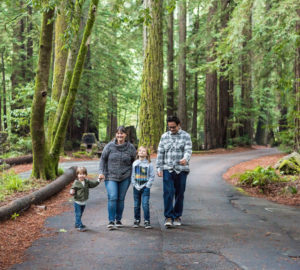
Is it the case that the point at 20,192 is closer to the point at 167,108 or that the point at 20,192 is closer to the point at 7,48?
the point at 7,48

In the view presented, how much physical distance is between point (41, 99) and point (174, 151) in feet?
17.7

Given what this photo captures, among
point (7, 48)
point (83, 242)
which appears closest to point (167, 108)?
point (7, 48)

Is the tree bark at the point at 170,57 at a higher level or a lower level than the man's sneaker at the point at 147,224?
higher

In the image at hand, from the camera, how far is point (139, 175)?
249 inches

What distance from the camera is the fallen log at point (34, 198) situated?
693 cm

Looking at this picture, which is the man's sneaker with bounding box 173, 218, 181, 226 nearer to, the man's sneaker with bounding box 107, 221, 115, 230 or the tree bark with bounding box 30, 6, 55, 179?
the man's sneaker with bounding box 107, 221, 115, 230

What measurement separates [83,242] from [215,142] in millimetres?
22052

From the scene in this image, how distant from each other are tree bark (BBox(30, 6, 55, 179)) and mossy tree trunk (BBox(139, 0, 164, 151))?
9.02 meters

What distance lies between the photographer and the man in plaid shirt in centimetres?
641

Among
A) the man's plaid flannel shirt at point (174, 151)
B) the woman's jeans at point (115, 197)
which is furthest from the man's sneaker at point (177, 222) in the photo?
the woman's jeans at point (115, 197)

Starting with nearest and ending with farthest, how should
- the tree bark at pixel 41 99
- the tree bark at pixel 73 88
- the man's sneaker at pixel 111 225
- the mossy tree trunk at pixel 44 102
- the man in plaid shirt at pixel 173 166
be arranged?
the man's sneaker at pixel 111 225, the man in plaid shirt at pixel 173 166, the tree bark at pixel 41 99, the mossy tree trunk at pixel 44 102, the tree bark at pixel 73 88

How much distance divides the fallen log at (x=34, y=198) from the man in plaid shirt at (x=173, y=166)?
3.03 meters

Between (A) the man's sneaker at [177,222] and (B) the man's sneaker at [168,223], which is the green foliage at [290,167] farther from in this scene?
(B) the man's sneaker at [168,223]

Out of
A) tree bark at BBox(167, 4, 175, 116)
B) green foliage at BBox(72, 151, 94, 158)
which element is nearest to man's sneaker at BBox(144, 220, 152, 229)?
green foliage at BBox(72, 151, 94, 158)
